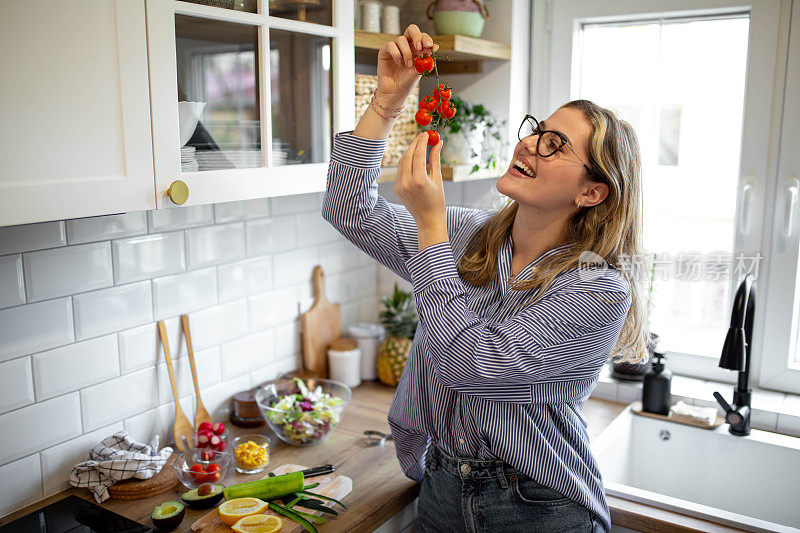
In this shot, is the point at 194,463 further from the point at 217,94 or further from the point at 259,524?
the point at 217,94

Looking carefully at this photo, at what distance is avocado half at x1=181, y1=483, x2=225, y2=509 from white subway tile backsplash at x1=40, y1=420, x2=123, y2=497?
0.28 metres

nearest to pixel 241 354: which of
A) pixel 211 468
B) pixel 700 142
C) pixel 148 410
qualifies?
pixel 148 410

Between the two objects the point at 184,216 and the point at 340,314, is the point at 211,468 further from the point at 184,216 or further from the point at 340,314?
the point at 340,314

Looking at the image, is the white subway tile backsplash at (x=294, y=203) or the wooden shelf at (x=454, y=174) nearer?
the wooden shelf at (x=454, y=174)

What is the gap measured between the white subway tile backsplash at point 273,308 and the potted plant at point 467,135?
24.5 inches

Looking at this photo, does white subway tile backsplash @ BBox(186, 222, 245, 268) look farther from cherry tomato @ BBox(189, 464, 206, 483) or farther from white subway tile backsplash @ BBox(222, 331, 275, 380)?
cherry tomato @ BBox(189, 464, 206, 483)

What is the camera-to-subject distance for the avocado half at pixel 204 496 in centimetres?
151

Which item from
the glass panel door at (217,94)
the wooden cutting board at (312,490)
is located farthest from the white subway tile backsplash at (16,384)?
the glass panel door at (217,94)

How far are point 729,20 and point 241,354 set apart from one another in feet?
5.52

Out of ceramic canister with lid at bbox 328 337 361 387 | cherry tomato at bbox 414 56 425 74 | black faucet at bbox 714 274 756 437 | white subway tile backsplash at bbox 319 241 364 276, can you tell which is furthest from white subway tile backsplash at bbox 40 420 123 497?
black faucet at bbox 714 274 756 437

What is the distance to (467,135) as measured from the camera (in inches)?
81.4

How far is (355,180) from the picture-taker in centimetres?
142

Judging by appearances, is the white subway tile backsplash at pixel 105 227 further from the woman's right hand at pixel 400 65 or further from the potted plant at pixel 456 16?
the potted plant at pixel 456 16

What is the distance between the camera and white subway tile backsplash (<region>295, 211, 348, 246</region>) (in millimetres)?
2201
